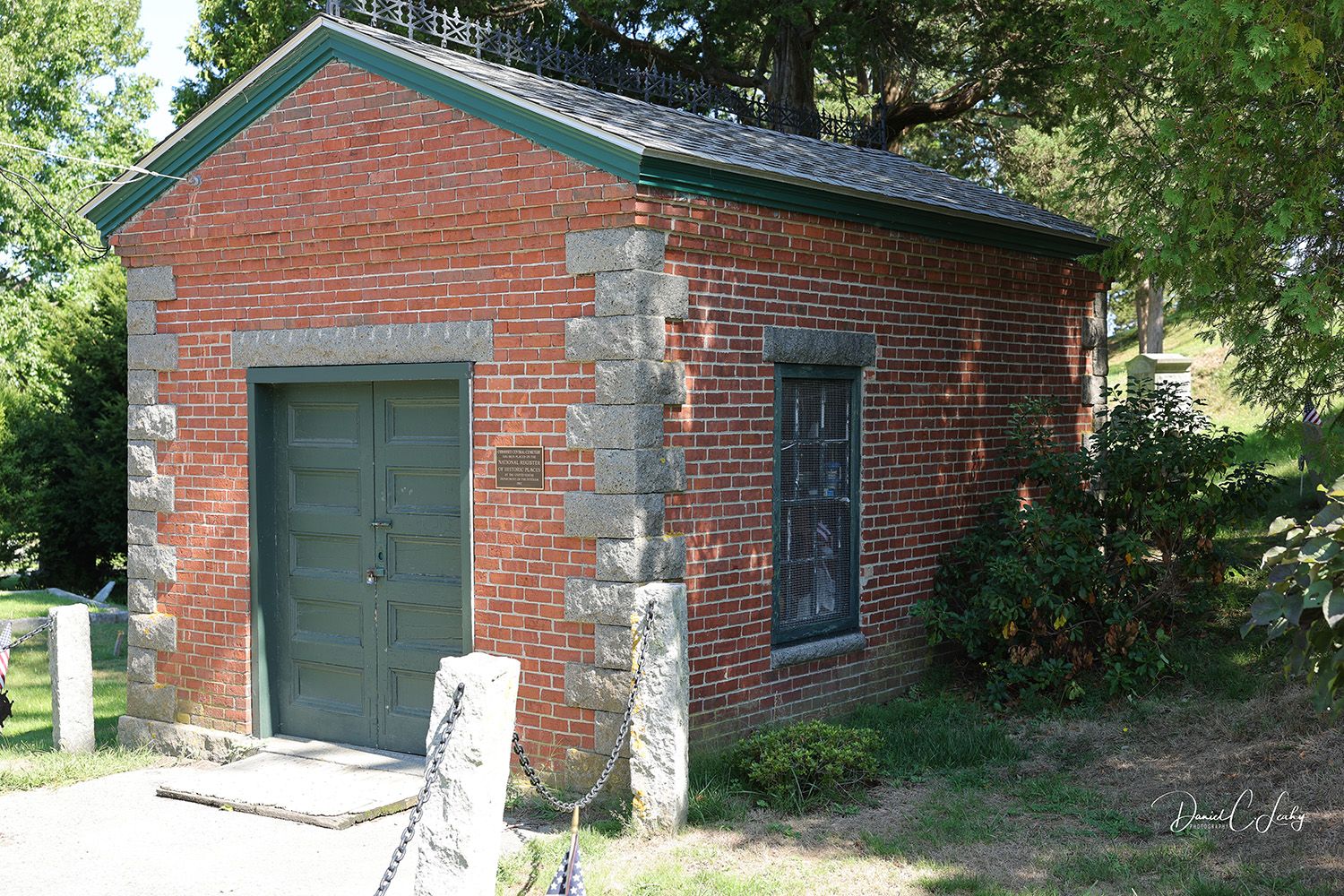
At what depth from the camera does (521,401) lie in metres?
7.71

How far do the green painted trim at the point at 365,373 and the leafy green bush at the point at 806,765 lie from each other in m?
2.74

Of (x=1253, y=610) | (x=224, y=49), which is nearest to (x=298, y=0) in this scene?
(x=224, y=49)

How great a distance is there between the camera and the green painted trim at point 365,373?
7.99 metres

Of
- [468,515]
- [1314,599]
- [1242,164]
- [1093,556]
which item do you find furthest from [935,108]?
[1314,599]

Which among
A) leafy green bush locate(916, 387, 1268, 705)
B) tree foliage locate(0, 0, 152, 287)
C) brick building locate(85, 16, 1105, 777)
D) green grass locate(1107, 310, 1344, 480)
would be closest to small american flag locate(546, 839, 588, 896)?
brick building locate(85, 16, 1105, 777)

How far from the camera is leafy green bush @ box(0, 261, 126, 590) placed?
19.1m

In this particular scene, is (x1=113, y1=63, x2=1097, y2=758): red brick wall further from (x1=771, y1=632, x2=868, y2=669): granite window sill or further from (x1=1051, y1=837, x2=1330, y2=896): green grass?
(x1=1051, y1=837, x2=1330, y2=896): green grass

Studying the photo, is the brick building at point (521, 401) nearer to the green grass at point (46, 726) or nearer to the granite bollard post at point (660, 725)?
the granite bollard post at point (660, 725)

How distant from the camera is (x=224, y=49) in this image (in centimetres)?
2061

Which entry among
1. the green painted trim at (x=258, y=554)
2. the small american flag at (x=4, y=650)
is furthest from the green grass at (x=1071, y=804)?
the small american flag at (x=4, y=650)

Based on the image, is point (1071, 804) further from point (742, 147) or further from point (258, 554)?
point (258, 554)

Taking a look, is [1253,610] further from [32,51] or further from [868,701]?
[32,51]

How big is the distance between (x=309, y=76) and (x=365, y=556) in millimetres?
3104

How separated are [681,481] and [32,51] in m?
30.5
